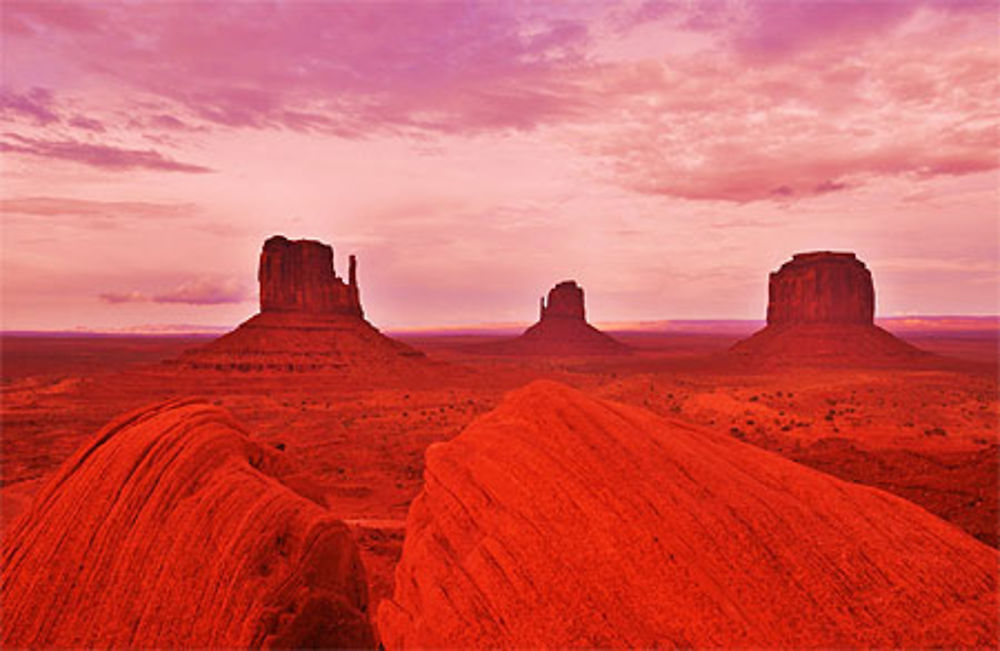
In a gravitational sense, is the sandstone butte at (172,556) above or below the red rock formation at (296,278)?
below

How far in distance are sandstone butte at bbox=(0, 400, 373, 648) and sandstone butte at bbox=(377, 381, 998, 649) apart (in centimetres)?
121

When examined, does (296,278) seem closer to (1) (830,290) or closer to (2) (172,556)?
(2) (172,556)

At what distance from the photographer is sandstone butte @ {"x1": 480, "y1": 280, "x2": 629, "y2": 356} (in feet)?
352

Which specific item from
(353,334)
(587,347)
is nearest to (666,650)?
(353,334)

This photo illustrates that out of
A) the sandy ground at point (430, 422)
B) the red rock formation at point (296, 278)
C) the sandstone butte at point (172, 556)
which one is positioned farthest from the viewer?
the red rock formation at point (296, 278)

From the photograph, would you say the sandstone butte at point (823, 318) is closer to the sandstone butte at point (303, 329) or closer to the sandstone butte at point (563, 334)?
the sandstone butte at point (563, 334)

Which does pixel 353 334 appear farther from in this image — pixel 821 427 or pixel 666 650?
pixel 666 650

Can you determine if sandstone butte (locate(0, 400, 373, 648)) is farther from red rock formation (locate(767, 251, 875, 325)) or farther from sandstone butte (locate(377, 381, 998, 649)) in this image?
red rock formation (locate(767, 251, 875, 325))

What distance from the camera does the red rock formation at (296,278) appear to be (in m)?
65.9

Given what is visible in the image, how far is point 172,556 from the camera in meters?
5.75

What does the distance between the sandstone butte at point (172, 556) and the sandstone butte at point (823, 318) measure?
2874 inches

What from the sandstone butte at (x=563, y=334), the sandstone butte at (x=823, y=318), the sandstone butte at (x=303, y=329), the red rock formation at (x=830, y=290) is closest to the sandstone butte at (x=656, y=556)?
the sandstone butte at (x=303, y=329)

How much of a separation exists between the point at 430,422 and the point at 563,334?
3304 inches

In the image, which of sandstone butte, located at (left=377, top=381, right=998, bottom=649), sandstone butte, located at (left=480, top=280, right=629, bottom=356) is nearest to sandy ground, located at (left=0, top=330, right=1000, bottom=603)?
sandstone butte, located at (left=377, top=381, right=998, bottom=649)
